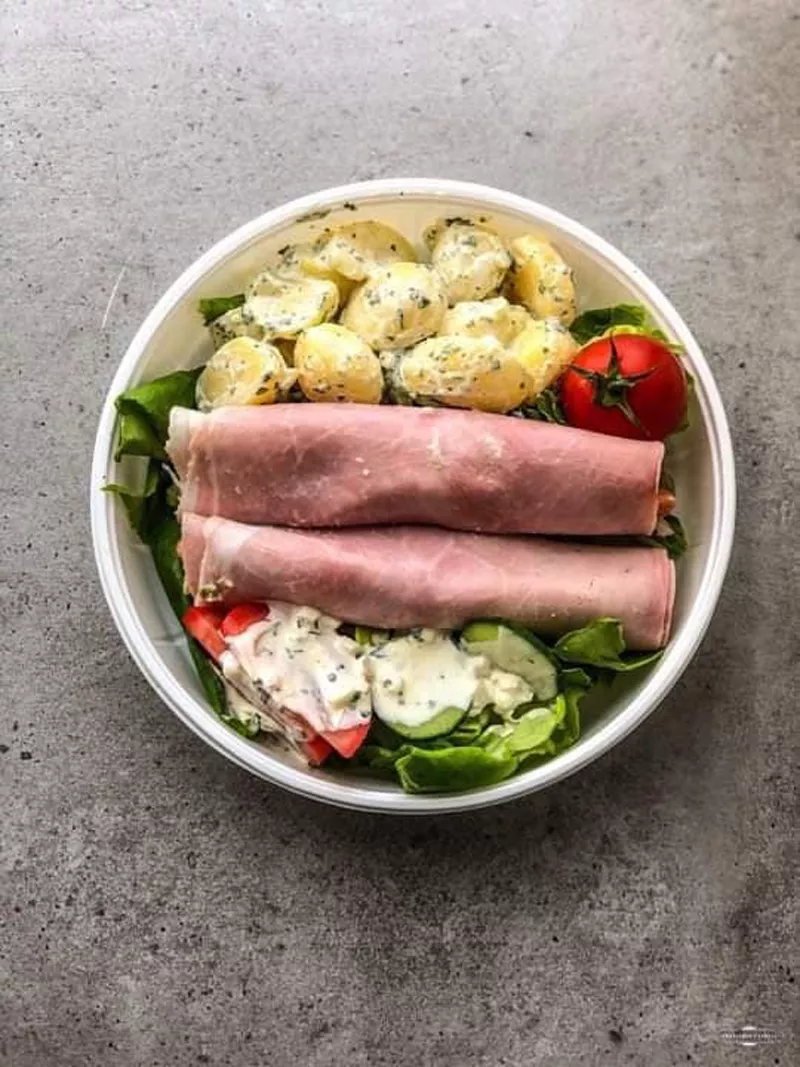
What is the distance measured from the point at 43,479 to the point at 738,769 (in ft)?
3.07

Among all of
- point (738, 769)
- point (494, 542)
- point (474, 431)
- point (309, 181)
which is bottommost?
point (738, 769)

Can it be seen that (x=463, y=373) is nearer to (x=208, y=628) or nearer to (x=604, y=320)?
(x=604, y=320)

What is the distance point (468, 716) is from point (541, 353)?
41cm

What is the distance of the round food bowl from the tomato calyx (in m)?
0.11

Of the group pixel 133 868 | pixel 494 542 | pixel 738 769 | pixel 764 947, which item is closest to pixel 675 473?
pixel 494 542

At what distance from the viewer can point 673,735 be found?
164 centimetres

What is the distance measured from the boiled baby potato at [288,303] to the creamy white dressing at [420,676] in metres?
0.37

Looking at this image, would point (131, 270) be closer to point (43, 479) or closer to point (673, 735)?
point (43, 479)

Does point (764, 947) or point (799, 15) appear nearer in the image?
point (764, 947)

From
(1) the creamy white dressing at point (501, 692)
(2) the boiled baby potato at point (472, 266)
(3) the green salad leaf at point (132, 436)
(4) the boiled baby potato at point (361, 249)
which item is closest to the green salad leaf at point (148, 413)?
(3) the green salad leaf at point (132, 436)

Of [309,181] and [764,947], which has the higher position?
[309,181]

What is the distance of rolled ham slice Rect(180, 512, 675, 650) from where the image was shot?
142 centimetres

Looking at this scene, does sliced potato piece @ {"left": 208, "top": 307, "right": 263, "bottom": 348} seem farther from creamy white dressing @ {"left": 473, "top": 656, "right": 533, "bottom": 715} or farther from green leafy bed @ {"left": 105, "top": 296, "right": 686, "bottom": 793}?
creamy white dressing @ {"left": 473, "top": 656, "right": 533, "bottom": 715}

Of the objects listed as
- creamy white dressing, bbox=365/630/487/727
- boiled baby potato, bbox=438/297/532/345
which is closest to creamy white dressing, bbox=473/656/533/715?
creamy white dressing, bbox=365/630/487/727
